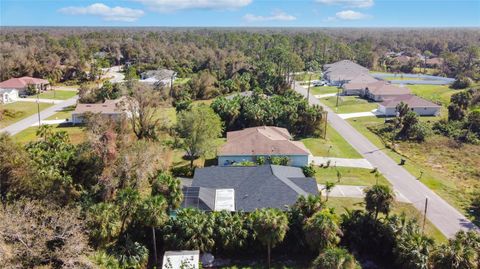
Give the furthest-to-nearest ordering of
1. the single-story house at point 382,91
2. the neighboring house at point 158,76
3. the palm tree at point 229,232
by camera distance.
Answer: the neighboring house at point 158,76 < the single-story house at point 382,91 < the palm tree at point 229,232

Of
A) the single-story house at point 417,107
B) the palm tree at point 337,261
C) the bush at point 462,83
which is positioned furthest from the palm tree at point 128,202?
the bush at point 462,83

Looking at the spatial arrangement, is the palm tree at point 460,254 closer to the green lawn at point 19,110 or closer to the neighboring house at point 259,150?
the neighboring house at point 259,150

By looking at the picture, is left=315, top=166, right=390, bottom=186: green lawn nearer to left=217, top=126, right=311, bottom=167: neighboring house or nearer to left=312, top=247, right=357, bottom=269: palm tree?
left=217, top=126, right=311, bottom=167: neighboring house

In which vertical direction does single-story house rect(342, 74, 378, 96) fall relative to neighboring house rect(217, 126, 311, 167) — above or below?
above

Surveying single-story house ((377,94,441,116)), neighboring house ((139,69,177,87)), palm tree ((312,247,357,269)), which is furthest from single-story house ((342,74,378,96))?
palm tree ((312,247,357,269))

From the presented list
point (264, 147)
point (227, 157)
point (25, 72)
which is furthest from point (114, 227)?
point (25, 72)

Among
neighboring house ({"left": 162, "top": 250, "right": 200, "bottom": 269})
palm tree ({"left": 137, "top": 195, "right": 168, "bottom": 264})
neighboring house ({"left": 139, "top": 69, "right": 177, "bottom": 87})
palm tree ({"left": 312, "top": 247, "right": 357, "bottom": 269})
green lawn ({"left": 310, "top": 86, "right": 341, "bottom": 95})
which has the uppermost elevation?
neighboring house ({"left": 139, "top": 69, "right": 177, "bottom": 87})

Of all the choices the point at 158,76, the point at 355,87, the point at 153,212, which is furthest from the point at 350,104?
the point at 153,212

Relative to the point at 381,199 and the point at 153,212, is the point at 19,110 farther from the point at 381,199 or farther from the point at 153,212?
the point at 381,199
